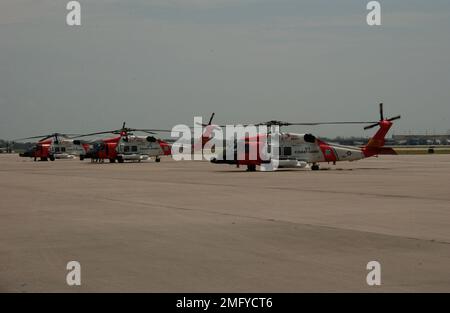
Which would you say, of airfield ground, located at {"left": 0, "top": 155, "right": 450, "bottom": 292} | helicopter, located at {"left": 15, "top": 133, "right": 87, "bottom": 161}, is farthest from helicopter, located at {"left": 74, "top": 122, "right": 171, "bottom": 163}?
airfield ground, located at {"left": 0, "top": 155, "right": 450, "bottom": 292}

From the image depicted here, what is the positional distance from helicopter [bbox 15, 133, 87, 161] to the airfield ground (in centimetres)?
6100

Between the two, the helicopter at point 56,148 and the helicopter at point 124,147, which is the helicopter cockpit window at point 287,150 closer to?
the helicopter at point 124,147

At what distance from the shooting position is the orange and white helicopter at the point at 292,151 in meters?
47.6

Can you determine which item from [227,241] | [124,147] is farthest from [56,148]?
[227,241]

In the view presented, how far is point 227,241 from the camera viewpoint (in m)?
14.6

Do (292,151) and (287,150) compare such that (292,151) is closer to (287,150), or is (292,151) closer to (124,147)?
(287,150)

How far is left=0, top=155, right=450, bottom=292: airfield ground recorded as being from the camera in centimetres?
1053

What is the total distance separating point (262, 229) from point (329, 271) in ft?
17.5

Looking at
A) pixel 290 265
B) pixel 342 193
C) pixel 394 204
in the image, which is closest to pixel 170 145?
pixel 342 193

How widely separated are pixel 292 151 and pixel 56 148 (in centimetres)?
4498

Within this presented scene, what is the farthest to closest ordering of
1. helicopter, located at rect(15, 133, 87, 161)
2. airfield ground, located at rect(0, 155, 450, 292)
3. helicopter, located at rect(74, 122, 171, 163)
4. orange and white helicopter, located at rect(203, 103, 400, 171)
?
helicopter, located at rect(15, 133, 87, 161), helicopter, located at rect(74, 122, 171, 163), orange and white helicopter, located at rect(203, 103, 400, 171), airfield ground, located at rect(0, 155, 450, 292)

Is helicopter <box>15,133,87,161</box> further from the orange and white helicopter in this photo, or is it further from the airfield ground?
the airfield ground
